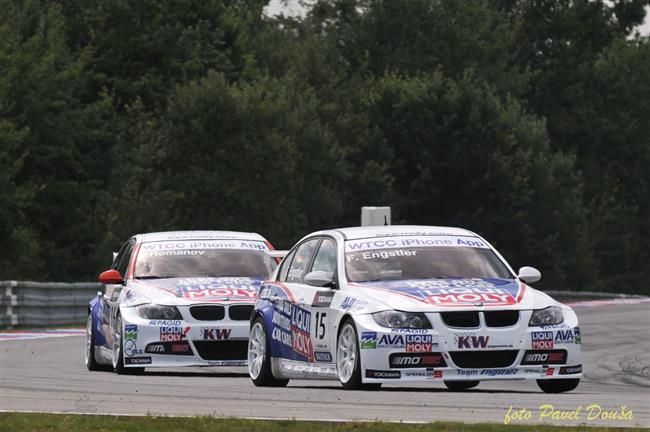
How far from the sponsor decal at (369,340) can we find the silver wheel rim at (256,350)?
2.21 meters

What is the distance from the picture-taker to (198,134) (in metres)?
61.9

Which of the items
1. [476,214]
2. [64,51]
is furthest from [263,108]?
[476,214]

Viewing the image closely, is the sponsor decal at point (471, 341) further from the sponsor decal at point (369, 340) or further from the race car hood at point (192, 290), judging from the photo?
the race car hood at point (192, 290)

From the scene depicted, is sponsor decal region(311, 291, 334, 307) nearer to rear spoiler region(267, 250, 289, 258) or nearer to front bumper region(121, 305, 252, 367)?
front bumper region(121, 305, 252, 367)

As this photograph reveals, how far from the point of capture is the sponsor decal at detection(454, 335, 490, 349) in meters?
13.2

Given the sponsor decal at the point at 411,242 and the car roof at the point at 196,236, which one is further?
the car roof at the point at 196,236

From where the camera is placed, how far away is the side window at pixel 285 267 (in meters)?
15.7

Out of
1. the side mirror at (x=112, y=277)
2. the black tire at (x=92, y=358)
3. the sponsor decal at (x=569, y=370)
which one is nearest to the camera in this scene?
the sponsor decal at (x=569, y=370)

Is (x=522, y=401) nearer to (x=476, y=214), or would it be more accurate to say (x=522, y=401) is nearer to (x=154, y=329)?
(x=154, y=329)

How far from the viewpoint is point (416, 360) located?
13234 mm

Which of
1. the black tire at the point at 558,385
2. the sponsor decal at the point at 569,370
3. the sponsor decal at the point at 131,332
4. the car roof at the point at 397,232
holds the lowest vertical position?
the sponsor decal at the point at 131,332

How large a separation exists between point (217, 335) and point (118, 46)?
5378cm

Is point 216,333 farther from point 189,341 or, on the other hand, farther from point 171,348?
point 171,348

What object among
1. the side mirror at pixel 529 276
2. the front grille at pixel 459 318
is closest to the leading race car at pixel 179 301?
the side mirror at pixel 529 276
